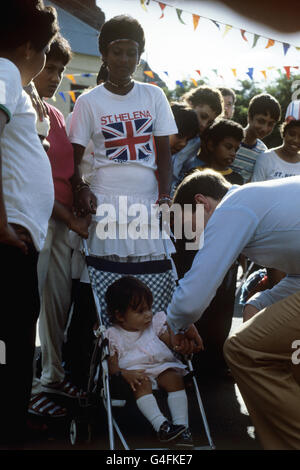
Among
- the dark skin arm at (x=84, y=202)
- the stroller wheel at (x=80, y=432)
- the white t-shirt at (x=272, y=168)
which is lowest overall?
the stroller wheel at (x=80, y=432)

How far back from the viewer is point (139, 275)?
367cm

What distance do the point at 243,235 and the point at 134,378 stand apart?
1.03 m

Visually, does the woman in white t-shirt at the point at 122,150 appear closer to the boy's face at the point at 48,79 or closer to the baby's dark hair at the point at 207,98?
the boy's face at the point at 48,79

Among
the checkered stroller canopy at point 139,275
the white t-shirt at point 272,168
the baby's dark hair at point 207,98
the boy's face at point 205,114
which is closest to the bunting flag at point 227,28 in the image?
the baby's dark hair at point 207,98

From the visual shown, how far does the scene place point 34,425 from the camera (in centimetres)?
358

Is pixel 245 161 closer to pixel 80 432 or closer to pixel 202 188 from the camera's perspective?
pixel 202 188

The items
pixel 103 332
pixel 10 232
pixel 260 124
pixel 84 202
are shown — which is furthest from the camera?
pixel 260 124

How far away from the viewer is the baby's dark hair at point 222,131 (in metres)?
4.77

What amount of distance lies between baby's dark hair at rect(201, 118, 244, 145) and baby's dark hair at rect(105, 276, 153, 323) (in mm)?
1642

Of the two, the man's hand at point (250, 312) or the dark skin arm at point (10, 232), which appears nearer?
the dark skin arm at point (10, 232)

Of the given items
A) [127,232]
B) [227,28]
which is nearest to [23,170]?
[127,232]

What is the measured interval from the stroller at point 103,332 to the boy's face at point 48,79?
0.91m

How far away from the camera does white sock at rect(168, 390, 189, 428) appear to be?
3.14 meters

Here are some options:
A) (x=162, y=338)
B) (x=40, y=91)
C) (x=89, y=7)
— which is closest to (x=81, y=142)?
(x=40, y=91)
